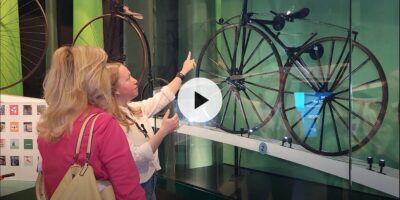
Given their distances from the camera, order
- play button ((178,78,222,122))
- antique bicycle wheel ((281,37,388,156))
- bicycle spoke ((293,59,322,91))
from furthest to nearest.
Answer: play button ((178,78,222,122)) → bicycle spoke ((293,59,322,91)) → antique bicycle wheel ((281,37,388,156))

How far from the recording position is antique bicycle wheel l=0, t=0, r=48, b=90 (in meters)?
3.16

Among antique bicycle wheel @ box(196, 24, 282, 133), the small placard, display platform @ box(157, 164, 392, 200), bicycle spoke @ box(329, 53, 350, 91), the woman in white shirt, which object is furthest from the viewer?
antique bicycle wheel @ box(196, 24, 282, 133)

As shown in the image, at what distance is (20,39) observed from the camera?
129 inches

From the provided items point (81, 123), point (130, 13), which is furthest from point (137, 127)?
point (130, 13)

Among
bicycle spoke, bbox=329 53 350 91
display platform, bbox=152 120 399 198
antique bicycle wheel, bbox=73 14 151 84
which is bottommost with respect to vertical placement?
display platform, bbox=152 120 399 198

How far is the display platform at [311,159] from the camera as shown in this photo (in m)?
1.73

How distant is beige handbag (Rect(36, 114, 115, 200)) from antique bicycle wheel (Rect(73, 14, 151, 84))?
5.13ft

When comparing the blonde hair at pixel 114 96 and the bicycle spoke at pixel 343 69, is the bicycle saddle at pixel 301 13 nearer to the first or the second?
→ the bicycle spoke at pixel 343 69

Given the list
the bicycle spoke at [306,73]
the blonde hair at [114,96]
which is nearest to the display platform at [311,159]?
the bicycle spoke at [306,73]

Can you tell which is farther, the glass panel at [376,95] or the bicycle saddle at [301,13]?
the bicycle saddle at [301,13]

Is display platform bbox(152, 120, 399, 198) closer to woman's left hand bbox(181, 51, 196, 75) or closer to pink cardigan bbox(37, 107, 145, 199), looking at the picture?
woman's left hand bbox(181, 51, 196, 75)

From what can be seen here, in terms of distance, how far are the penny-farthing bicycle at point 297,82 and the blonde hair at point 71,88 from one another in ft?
3.93

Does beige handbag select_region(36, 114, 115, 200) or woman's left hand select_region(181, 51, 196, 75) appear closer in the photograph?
beige handbag select_region(36, 114, 115, 200)

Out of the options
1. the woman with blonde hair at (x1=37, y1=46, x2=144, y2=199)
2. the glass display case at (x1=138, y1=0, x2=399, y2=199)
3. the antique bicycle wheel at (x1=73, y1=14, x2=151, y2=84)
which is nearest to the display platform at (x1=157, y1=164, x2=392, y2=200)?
the glass display case at (x1=138, y1=0, x2=399, y2=199)
